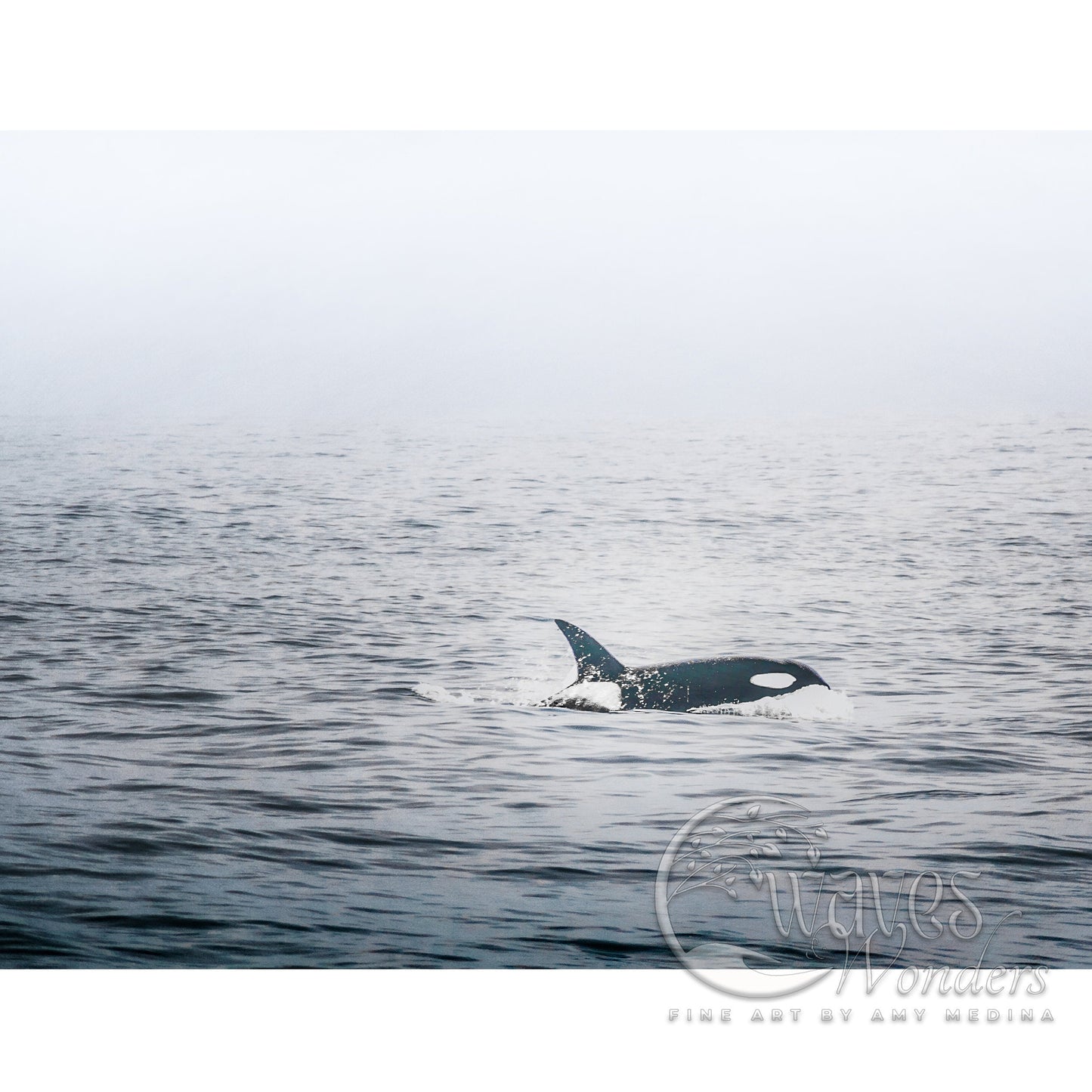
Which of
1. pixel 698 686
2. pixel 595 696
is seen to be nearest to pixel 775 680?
pixel 698 686

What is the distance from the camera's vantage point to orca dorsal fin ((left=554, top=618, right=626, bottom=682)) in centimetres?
353

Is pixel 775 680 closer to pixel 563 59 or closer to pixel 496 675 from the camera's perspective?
pixel 496 675

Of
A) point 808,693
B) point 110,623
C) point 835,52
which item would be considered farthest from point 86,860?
point 835,52

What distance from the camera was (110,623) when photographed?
3.59 meters

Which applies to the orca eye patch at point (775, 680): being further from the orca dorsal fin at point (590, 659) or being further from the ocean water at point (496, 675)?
the orca dorsal fin at point (590, 659)

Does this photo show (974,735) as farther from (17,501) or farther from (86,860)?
(17,501)

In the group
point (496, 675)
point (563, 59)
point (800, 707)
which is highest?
point (563, 59)

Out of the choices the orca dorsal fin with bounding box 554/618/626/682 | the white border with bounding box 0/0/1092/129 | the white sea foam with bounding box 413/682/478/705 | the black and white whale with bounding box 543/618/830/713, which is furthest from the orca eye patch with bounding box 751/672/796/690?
the white border with bounding box 0/0/1092/129

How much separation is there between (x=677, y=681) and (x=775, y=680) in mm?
Answer: 296

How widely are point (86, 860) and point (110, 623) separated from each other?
0.71 m

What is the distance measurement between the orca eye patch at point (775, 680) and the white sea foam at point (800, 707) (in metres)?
0.03

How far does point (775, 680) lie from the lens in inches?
139

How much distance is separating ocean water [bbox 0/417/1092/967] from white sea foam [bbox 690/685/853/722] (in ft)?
0.04

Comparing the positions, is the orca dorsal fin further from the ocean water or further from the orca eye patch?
the orca eye patch
